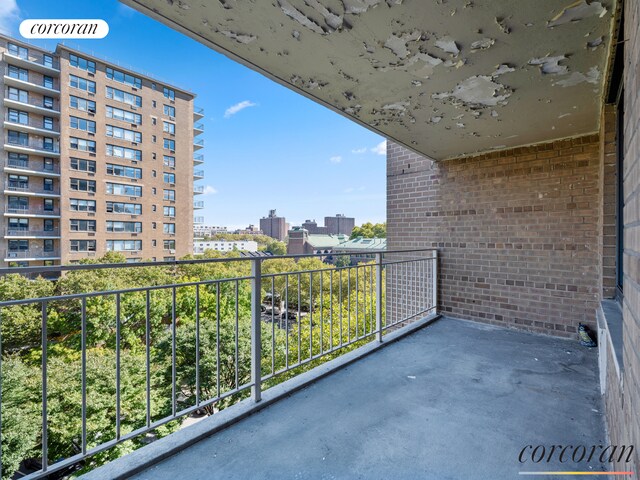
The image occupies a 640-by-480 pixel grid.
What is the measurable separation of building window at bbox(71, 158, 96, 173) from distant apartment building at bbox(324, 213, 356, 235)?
1493 inches

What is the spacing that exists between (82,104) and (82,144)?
138 inches

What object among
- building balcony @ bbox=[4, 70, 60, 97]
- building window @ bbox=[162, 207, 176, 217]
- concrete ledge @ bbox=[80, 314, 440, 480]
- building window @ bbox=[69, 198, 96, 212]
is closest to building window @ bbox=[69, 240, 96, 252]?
building window @ bbox=[69, 198, 96, 212]

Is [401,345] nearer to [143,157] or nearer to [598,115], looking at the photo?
[598,115]

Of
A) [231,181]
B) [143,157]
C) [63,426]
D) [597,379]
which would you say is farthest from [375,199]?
[597,379]

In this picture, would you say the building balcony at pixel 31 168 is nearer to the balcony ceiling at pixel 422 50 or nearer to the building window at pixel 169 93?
the building window at pixel 169 93

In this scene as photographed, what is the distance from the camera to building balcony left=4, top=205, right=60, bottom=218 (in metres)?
23.7

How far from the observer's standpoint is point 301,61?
1.83 meters

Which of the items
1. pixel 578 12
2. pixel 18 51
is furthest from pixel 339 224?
pixel 578 12

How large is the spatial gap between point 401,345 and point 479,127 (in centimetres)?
224

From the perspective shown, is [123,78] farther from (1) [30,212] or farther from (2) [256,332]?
(2) [256,332]

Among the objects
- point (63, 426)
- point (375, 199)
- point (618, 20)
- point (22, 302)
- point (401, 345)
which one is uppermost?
point (375, 199)

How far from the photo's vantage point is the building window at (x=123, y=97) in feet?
92.2

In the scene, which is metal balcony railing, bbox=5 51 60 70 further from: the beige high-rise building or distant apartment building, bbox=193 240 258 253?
distant apartment building, bbox=193 240 258 253

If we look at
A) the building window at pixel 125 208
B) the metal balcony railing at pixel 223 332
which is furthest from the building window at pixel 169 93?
the metal balcony railing at pixel 223 332
